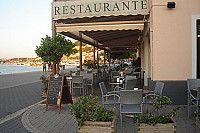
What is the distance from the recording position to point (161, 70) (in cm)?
619

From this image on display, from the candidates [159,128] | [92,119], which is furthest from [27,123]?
[159,128]

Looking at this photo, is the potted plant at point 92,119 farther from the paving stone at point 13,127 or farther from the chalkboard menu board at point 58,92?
the chalkboard menu board at point 58,92

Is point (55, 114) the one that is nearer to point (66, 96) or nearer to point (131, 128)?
point (66, 96)

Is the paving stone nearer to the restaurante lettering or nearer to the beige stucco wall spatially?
the beige stucco wall

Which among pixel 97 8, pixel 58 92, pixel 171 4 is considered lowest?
pixel 58 92

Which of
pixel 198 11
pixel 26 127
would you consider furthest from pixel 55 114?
pixel 198 11

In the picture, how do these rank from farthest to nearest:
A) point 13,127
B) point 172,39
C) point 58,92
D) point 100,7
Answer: point 100,7
point 172,39
point 58,92
point 13,127

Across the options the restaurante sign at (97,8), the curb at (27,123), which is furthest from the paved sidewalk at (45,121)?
the restaurante sign at (97,8)

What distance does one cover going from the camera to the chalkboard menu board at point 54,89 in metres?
5.68

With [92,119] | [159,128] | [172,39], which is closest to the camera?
[159,128]

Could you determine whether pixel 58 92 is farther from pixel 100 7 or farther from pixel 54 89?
pixel 100 7

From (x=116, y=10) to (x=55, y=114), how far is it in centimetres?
408

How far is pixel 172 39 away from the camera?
6148 millimetres

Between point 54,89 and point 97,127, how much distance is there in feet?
9.65
